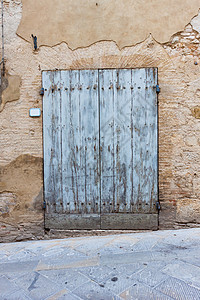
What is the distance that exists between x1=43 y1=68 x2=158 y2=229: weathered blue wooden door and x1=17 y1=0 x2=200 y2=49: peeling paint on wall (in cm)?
45

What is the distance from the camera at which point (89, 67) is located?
3.53 m

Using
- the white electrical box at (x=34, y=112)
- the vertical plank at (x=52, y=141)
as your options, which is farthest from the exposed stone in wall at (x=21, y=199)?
the white electrical box at (x=34, y=112)

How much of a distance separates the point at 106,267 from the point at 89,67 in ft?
8.12

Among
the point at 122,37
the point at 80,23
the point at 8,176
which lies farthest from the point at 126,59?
the point at 8,176

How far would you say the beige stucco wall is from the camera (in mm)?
3486

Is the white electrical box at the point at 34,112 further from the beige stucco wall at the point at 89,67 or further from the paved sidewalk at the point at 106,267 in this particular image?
the paved sidewalk at the point at 106,267

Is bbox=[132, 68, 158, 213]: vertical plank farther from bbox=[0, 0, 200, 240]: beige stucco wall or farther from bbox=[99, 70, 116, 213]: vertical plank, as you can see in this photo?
bbox=[99, 70, 116, 213]: vertical plank

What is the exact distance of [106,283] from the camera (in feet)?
7.16

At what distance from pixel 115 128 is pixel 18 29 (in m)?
1.89

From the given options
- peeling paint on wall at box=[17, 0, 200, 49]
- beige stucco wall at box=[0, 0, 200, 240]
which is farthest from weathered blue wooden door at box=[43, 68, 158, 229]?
peeling paint on wall at box=[17, 0, 200, 49]

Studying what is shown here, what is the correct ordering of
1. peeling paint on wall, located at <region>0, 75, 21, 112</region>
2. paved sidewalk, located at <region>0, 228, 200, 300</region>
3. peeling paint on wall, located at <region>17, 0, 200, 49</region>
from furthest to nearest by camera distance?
peeling paint on wall, located at <region>0, 75, 21, 112</region> < peeling paint on wall, located at <region>17, 0, 200, 49</region> < paved sidewalk, located at <region>0, 228, 200, 300</region>

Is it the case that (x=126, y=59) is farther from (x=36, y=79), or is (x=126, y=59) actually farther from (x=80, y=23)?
(x=36, y=79)

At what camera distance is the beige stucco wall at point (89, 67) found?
3.49 metres

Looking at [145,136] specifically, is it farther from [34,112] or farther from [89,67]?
[34,112]
